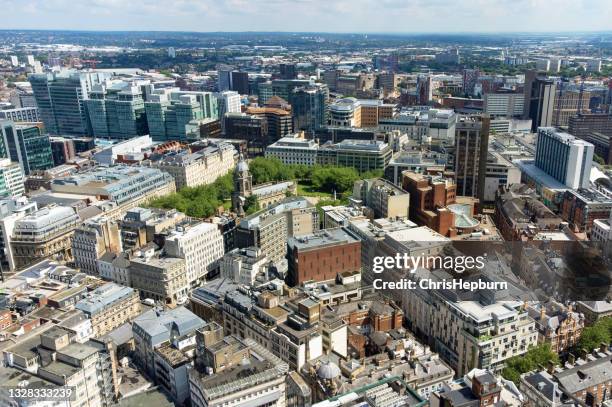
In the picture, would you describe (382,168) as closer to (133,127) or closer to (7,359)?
(133,127)

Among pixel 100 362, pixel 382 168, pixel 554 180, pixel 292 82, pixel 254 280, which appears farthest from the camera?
pixel 292 82

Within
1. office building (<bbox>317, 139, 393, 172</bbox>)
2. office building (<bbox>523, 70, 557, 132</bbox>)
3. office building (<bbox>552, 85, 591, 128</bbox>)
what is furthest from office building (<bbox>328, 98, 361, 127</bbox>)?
office building (<bbox>552, 85, 591, 128</bbox>)

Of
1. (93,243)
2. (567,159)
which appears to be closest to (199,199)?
(93,243)

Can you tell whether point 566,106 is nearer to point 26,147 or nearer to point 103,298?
point 26,147

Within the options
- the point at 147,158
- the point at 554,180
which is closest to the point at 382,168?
the point at 554,180

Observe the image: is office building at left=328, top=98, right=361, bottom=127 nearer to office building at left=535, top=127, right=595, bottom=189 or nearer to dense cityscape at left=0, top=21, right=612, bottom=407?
dense cityscape at left=0, top=21, right=612, bottom=407

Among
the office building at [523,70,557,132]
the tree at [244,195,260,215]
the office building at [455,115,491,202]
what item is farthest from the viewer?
the office building at [523,70,557,132]
